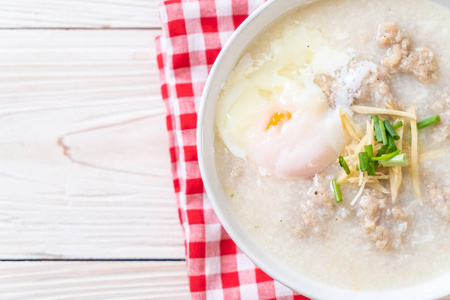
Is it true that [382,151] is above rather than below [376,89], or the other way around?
below

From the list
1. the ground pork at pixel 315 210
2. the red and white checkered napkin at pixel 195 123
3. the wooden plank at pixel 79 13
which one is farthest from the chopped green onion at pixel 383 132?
the wooden plank at pixel 79 13

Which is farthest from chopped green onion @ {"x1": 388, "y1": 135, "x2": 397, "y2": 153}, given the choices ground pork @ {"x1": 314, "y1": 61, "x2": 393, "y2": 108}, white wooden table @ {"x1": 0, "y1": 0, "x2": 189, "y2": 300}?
white wooden table @ {"x1": 0, "y1": 0, "x2": 189, "y2": 300}

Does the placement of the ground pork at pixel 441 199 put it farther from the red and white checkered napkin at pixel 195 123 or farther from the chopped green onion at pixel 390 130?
the red and white checkered napkin at pixel 195 123

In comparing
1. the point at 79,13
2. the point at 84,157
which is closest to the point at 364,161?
the point at 84,157

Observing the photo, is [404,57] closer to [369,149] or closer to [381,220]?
[369,149]

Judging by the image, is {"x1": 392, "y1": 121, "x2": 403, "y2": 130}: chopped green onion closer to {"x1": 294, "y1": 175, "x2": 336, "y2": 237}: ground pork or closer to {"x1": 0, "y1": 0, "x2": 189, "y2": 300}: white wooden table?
{"x1": 294, "y1": 175, "x2": 336, "y2": 237}: ground pork
